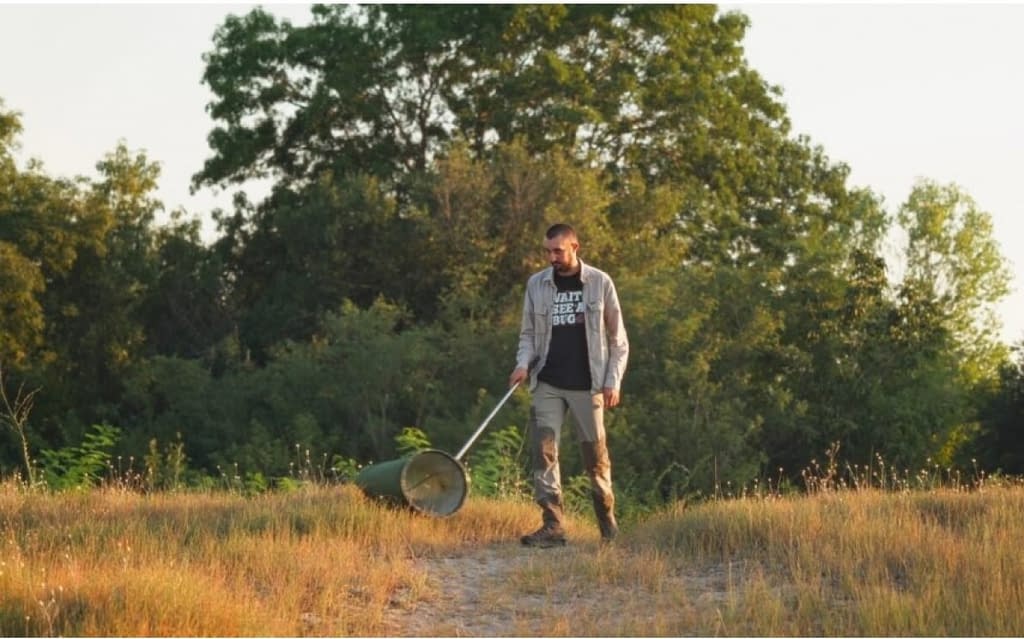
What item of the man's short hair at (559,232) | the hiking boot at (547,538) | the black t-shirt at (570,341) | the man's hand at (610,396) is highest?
the man's short hair at (559,232)

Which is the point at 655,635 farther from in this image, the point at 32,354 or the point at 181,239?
the point at 181,239

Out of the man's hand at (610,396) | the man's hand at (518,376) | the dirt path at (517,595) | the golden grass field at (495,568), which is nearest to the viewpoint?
the golden grass field at (495,568)

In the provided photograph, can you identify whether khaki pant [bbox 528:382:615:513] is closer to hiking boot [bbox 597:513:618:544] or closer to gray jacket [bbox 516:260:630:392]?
gray jacket [bbox 516:260:630:392]

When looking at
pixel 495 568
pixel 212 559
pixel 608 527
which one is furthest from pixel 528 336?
pixel 212 559

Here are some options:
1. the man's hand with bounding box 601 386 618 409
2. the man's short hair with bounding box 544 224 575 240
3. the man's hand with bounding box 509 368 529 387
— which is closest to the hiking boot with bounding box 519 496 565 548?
the man's hand with bounding box 601 386 618 409

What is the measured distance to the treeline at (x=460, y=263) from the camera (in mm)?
31266

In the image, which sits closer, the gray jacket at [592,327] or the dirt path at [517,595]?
the dirt path at [517,595]

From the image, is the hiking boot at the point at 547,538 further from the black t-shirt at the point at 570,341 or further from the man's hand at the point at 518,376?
the man's hand at the point at 518,376

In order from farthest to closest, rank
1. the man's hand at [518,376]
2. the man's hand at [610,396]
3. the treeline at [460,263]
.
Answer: the treeline at [460,263] < the man's hand at [610,396] < the man's hand at [518,376]

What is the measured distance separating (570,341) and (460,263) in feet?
74.4

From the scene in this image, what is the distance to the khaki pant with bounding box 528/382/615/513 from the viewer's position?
410 inches

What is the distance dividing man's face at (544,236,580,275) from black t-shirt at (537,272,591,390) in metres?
0.10

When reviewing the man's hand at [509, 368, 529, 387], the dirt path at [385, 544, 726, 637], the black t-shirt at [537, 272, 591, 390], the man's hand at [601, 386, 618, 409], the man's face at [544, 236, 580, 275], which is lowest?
the dirt path at [385, 544, 726, 637]

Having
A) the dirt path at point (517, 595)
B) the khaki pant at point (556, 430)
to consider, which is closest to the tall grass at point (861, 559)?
the dirt path at point (517, 595)
